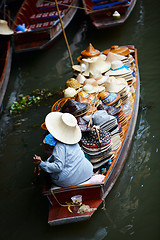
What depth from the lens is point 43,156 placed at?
4660 millimetres

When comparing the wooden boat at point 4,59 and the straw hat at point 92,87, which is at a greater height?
the straw hat at point 92,87

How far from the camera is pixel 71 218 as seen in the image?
3189mm

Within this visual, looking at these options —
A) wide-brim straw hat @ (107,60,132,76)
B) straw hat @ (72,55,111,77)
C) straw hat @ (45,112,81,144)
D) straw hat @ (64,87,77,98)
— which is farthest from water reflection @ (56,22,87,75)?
straw hat @ (45,112,81,144)

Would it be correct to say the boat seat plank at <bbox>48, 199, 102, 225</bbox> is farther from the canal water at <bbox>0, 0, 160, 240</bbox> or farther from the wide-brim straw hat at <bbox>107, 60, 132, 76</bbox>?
the wide-brim straw hat at <bbox>107, 60, 132, 76</bbox>

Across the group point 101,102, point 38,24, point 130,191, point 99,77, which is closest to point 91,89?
point 101,102

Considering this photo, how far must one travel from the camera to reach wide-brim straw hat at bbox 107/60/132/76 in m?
4.79

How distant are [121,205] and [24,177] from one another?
1.59 m

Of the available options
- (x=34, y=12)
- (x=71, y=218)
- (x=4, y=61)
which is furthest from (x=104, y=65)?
(x=34, y=12)

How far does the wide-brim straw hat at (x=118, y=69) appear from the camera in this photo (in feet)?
15.7

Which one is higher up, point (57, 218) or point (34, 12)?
point (34, 12)

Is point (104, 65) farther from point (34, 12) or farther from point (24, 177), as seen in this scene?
point (34, 12)

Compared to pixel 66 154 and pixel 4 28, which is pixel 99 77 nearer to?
pixel 66 154

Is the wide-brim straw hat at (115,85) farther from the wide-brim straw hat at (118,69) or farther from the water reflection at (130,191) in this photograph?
the water reflection at (130,191)

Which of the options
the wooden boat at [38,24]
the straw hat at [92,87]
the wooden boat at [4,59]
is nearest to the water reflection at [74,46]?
the wooden boat at [38,24]
